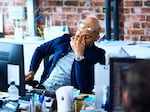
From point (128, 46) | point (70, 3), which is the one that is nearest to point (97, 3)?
point (70, 3)

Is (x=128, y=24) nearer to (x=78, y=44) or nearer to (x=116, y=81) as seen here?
(x=78, y=44)

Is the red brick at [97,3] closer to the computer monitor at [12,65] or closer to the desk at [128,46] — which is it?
the desk at [128,46]

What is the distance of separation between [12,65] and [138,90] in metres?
1.27

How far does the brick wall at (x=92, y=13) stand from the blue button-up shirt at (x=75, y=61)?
1013mm

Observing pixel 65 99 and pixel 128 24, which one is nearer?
pixel 65 99

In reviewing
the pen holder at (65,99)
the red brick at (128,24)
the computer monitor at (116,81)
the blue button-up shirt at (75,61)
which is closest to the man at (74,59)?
the blue button-up shirt at (75,61)

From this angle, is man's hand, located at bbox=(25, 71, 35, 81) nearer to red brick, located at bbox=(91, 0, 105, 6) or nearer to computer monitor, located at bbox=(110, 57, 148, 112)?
computer monitor, located at bbox=(110, 57, 148, 112)

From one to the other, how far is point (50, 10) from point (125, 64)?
8.42 feet

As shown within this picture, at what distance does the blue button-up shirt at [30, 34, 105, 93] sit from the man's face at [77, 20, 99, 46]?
57 millimetres

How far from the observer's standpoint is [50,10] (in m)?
4.18

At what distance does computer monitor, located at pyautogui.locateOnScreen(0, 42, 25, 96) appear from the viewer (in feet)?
6.99

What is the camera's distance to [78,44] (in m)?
2.71

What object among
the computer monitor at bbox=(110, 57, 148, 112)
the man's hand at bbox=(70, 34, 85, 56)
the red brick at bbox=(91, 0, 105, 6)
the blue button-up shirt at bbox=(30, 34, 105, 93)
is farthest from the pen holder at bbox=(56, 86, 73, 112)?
the red brick at bbox=(91, 0, 105, 6)

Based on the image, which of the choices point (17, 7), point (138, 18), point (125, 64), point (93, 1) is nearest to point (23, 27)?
point (17, 7)
